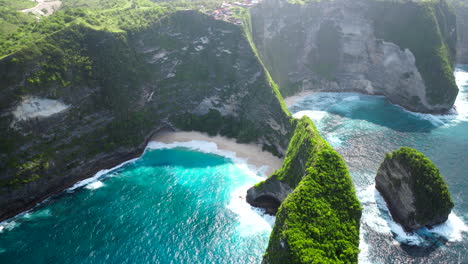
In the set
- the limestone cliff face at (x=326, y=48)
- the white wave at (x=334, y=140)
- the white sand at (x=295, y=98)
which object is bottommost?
the white wave at (x=334, y=140)

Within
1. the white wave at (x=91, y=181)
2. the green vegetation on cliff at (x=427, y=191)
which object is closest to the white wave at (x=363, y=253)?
the green vegetation on cliff at (x=427, y=191)

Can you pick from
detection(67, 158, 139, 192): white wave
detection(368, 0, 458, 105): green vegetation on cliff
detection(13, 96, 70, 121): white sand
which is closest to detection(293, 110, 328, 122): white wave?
detection(368, 0, 458, 105): green vegetation on cliff

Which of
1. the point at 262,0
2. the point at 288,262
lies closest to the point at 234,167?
the point at 288,262

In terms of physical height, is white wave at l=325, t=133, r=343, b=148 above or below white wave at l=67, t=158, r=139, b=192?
below

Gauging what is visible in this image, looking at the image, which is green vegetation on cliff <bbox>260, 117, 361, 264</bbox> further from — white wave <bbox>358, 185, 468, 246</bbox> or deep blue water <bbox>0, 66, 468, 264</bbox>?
white wave <bbox>358, 185, 468, 246</bbox>

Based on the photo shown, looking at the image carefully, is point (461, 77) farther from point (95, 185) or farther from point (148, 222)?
point (95, 185)

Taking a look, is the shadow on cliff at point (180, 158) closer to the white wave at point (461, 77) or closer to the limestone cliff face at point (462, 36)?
the white wave at point (461, 77)

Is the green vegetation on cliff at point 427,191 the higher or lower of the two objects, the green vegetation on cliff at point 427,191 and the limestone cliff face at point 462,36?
the lower

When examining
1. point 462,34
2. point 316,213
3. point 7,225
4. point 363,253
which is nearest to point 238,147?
point 316,213
